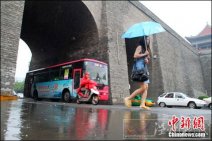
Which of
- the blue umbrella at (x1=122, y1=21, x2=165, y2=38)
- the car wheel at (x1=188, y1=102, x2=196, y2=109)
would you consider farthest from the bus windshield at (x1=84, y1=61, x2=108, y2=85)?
the car wheel at (x1=188, y1=102, x2=196, y2=109)

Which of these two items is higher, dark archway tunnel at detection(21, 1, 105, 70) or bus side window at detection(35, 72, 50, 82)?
dark archway tunnel at detection(21, 1, 105, 70)

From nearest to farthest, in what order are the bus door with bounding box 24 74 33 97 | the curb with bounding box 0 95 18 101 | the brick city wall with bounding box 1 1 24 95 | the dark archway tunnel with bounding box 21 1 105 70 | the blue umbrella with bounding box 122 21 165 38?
the blue umbrella with bounding box 122 21 165 38, the curb with bounding box 0 95 18 101, the brick city wall with bounding box 1 1 24 95, the dark archway tunnel with bounding box 21 1 105 70, the bus door with bounding box 24 74 33 97

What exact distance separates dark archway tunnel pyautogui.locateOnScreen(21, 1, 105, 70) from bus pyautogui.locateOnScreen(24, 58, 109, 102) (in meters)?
1.76

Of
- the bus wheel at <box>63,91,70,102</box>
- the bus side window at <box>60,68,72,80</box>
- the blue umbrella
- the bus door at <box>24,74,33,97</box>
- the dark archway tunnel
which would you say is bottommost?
the bus wheel at <box>63,91,70,102</box>

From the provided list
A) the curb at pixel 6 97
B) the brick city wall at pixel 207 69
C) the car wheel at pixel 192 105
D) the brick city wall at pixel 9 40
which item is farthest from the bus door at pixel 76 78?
the brick city wall at pixel 207 69

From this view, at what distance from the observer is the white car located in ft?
58.0

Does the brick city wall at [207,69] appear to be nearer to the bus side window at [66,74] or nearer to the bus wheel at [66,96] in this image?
the bus side window at [66,74]

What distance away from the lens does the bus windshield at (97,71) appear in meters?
13.6

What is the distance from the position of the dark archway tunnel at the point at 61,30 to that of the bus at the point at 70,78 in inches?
69.2

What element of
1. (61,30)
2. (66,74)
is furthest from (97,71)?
(61,30)

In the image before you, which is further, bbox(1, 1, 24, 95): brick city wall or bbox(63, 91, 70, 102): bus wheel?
bbox(63, 91, 70, 102): bus wheel

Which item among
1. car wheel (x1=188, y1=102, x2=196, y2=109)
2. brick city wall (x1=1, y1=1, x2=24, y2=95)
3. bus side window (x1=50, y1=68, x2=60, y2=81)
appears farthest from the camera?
car wheel (x1=188, y1=102, x2=196, y2=109)

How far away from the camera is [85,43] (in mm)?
16531

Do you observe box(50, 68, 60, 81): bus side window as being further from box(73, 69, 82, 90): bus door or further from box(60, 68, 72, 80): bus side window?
box(73, 69, 82, 90): bus door
